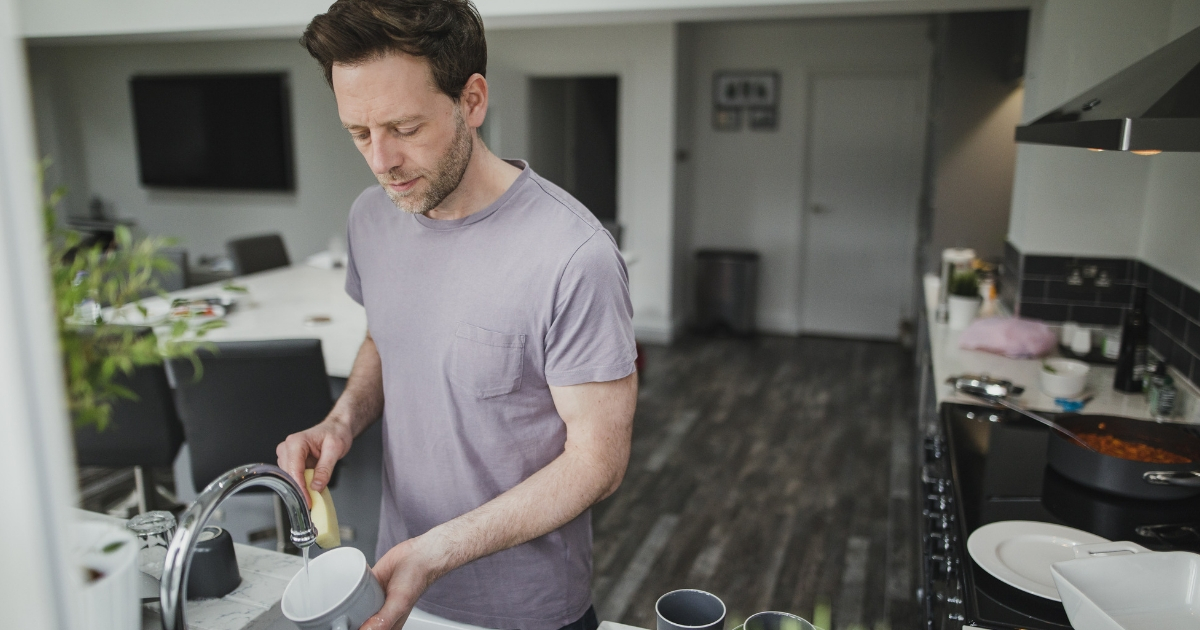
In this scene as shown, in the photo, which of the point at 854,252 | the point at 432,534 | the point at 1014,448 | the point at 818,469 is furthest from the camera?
the point at 854,252

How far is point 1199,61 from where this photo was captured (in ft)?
4.54

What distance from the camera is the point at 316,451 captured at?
3.98ft

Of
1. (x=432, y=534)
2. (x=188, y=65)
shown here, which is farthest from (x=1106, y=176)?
(x=188, y=65)

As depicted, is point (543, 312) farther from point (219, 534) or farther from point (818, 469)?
point (818, 469)

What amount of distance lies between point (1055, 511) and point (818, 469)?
236 centimetres

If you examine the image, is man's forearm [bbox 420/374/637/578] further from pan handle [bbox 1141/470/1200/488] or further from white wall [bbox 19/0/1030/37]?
white wall [bbox 19/0/1030/37]

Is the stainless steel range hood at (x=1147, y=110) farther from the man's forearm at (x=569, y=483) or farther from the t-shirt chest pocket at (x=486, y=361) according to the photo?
the t-shirt chest pocket at (x=486, y=361)

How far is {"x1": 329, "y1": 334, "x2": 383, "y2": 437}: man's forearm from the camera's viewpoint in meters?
Answer: 1.36

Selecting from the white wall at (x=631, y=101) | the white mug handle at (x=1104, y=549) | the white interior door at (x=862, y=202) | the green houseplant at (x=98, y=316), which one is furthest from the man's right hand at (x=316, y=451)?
the white interior door at (x=862, y=202)

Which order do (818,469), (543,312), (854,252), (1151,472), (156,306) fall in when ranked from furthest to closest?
(854,252)
(818,469)
(156,306)
(1151,472)
(543,312)

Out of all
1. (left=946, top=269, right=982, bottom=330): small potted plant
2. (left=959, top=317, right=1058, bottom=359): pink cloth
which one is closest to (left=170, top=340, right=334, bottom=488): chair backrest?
(left=959, top=317, right=1058, bottom=359): pink cloth

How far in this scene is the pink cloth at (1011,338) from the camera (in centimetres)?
271

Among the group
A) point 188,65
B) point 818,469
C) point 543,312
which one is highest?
point 188,65

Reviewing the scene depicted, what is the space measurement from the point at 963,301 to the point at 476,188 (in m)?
2.43
